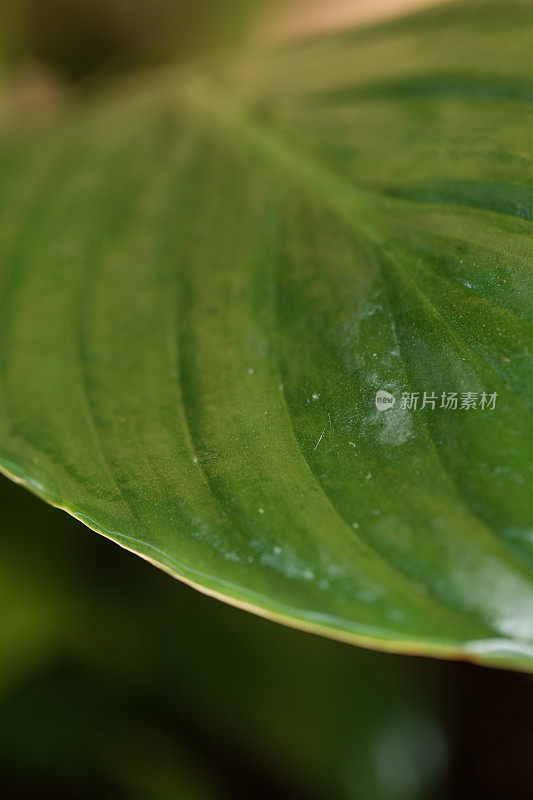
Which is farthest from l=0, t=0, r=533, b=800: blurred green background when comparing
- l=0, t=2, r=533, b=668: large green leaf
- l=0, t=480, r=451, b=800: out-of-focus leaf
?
l=0, t=2, r=533, b=668: large green leaf

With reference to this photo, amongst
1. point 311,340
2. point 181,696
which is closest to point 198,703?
point 181,696

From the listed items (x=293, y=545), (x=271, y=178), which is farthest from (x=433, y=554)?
(x=271, y=178)

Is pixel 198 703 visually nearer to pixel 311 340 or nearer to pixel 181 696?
pixel 181 696

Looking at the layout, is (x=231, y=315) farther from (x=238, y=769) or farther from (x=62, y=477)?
(x=238, y=769)

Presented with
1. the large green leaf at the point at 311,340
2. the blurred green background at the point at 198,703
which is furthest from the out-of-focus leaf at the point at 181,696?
the large green leaf at the point at 311,340

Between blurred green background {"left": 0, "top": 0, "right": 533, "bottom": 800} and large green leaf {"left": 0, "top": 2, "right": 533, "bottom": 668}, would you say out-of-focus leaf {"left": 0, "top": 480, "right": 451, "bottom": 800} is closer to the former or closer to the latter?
blurred green background {"left": 0, "top": 0, "right": 533, "bottom": 800}

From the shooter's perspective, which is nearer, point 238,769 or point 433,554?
point 433,554
